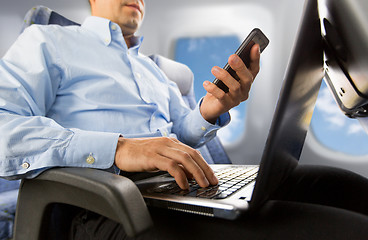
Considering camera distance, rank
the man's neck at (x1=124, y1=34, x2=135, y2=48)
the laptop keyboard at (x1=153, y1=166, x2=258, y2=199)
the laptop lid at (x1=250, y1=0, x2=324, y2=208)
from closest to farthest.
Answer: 1. the laptop lid at (x1=250, y1=0, x2=324, y2=208)
2. the laptop keyboard at (x1=153, y1=166, x2=258, y2=199)
3. the man's neck at (x1=124, y1=34, x2=135, y2=48)

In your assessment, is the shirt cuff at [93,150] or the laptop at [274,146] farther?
the shirt cuff at [93,150]

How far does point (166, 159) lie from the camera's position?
579 millimetres

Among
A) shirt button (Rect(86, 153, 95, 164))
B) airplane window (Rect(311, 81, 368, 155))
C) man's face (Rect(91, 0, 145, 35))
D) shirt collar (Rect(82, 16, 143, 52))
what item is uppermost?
man's face (Rect(91, 0, 145, 35))

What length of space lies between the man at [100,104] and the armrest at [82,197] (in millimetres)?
42

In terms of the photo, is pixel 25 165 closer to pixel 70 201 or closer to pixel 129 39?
pixel 70 201

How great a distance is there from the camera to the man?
61cm

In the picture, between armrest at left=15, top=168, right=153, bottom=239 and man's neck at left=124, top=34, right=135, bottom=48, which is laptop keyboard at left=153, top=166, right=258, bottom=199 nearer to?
armrest at left=15, top=168, right=153, bottom=239

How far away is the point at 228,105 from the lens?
0.92m

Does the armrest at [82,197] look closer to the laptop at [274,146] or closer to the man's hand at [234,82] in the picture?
the laptop at [274,146]

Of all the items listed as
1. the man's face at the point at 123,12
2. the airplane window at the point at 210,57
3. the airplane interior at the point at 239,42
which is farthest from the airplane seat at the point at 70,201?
the airplane window at the point at 210,57

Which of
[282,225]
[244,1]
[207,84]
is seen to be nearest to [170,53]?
[244,1]

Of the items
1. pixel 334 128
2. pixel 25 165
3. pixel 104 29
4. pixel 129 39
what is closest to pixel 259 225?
pixel 25 165

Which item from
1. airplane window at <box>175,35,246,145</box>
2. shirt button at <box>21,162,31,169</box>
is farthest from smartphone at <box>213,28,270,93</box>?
airplane window at <box>175,35,246,145</box>

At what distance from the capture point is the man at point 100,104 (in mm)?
607
